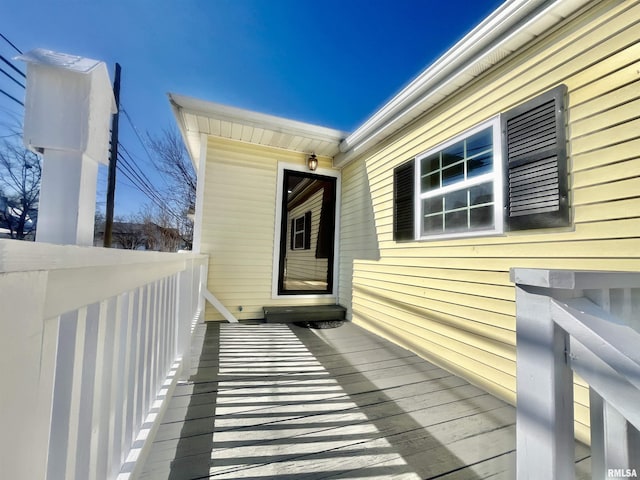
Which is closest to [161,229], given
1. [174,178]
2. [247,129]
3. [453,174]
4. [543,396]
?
[174,178]

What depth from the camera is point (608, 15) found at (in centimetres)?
167

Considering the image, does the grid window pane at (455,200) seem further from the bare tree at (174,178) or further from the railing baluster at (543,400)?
the bare tree at (174,178)

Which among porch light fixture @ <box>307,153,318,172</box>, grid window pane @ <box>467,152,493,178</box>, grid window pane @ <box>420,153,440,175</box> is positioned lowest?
grid window pane @ <box>467,152,493,178</box>

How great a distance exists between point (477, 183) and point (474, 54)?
3.48 feet

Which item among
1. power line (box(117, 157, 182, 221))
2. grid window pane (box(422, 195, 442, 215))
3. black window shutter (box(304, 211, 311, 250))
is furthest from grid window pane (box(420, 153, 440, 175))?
power line (box(117, 157, 182, 221))

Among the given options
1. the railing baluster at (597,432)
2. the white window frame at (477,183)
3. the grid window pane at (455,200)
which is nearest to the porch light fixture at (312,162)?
the white window frame at (477,183)

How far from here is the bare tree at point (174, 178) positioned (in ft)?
34.7

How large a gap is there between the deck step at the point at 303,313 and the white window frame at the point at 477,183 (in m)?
2.00

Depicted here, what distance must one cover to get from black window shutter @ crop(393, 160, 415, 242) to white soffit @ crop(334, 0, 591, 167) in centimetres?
56

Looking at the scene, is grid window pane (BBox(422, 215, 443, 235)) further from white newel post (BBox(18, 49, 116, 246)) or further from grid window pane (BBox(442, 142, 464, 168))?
white newel post (BBox(18, 49, 116, 246))

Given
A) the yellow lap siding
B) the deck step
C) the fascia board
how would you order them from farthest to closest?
1. the deck step
2. the fascia board
3. the yellow lap siding

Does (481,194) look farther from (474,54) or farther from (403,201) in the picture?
(474,54)

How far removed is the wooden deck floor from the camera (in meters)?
1.39

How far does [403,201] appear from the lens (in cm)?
337
